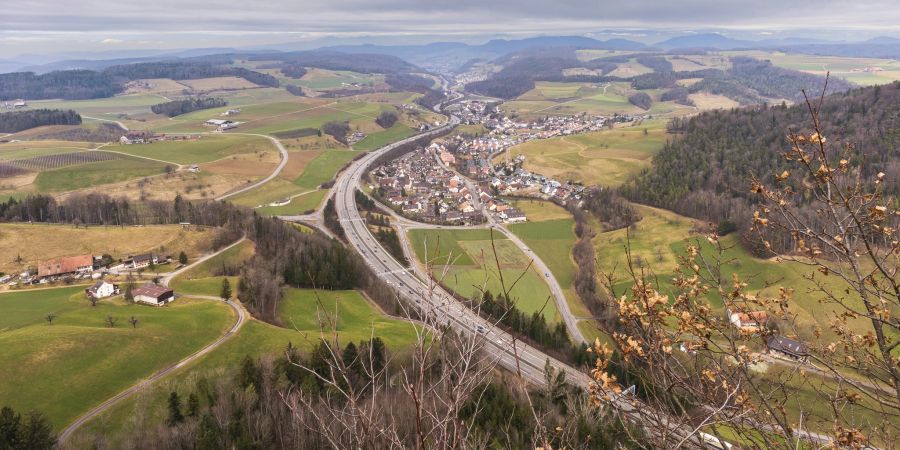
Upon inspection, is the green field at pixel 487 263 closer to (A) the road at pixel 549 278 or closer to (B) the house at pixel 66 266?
(A) the road at pixel 549 278

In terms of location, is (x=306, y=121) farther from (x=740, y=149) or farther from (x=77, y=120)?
(x=740, y=149)

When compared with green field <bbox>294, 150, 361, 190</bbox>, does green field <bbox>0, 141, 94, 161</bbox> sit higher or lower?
higher

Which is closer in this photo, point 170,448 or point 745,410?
point 745,410

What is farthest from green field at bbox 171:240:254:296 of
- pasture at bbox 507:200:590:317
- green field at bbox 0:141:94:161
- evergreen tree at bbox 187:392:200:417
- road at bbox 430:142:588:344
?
green field at bbox 0:141:94:161

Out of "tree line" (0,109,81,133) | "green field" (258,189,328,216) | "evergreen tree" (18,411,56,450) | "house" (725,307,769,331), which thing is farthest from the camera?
"tree line" (0,109,81,133)

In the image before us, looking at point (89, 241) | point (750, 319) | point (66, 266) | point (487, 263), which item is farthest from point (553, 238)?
point (750, 319)

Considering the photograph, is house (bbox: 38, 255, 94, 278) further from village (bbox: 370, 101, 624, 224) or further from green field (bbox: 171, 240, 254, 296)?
village (bbox: 370, 101, 624, 224)

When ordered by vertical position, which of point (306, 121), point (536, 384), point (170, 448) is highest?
point (306, 121)

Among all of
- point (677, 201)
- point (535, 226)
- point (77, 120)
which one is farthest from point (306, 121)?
point (677, 201)
